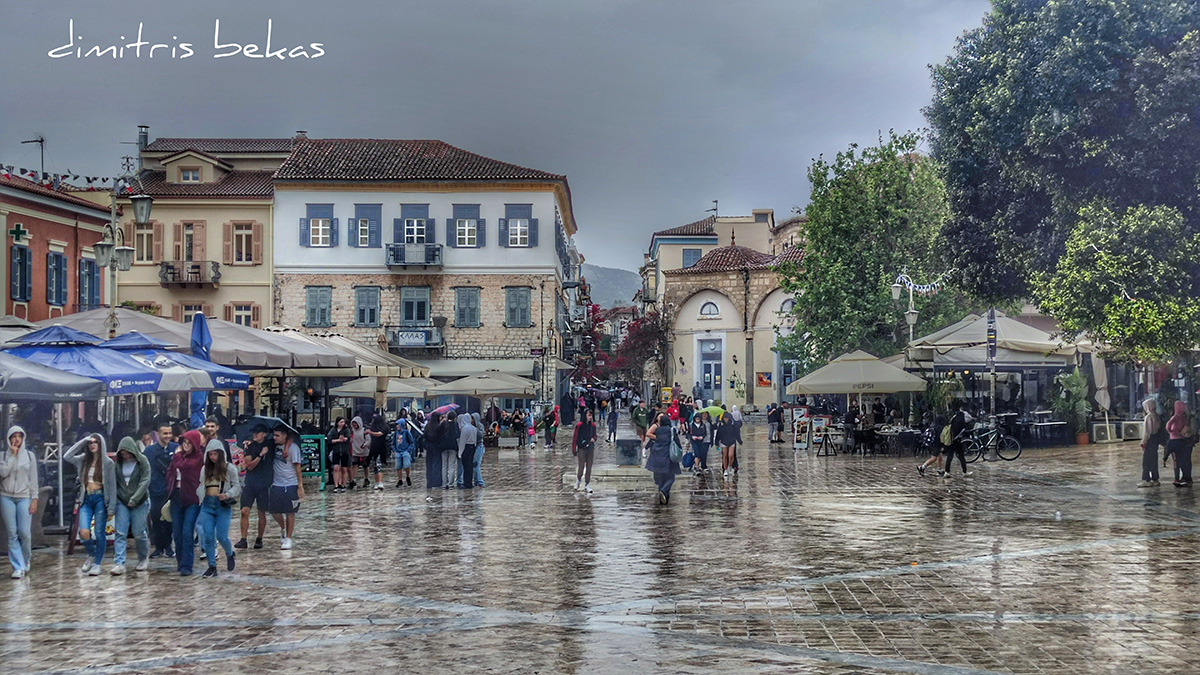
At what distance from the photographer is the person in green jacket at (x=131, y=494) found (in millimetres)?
12195

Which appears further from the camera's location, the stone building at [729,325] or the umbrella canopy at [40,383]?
the stone building at [729,325]

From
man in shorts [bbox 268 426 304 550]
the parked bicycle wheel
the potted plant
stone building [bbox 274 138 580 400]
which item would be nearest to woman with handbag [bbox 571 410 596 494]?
man in shorts [bbox 268 426 304 550]

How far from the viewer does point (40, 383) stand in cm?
1289

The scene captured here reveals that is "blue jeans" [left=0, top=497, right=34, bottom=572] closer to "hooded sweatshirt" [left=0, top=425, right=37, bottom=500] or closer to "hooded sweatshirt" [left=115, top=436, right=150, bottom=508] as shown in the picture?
"hooded sweatshirt" [left=0, top=425, right=37, bottom=500]

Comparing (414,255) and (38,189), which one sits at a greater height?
(38,189)

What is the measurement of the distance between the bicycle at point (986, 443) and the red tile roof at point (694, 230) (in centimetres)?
5742

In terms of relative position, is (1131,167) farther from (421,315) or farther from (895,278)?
(421,315)

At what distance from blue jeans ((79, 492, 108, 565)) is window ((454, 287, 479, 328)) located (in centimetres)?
3594

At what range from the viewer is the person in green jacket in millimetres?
12195

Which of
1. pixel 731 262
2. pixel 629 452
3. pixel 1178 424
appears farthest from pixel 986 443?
pixel 731 262

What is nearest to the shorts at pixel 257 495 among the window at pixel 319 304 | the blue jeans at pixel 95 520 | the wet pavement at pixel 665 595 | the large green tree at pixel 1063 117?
the wet pavement at pixel 665 595

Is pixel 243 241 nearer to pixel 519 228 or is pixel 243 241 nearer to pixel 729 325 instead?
pixel 519 228

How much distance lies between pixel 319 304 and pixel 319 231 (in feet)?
10.1

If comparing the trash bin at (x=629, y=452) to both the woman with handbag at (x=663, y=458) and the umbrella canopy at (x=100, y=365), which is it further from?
the umbrella canopy at (x=100, y=365)
